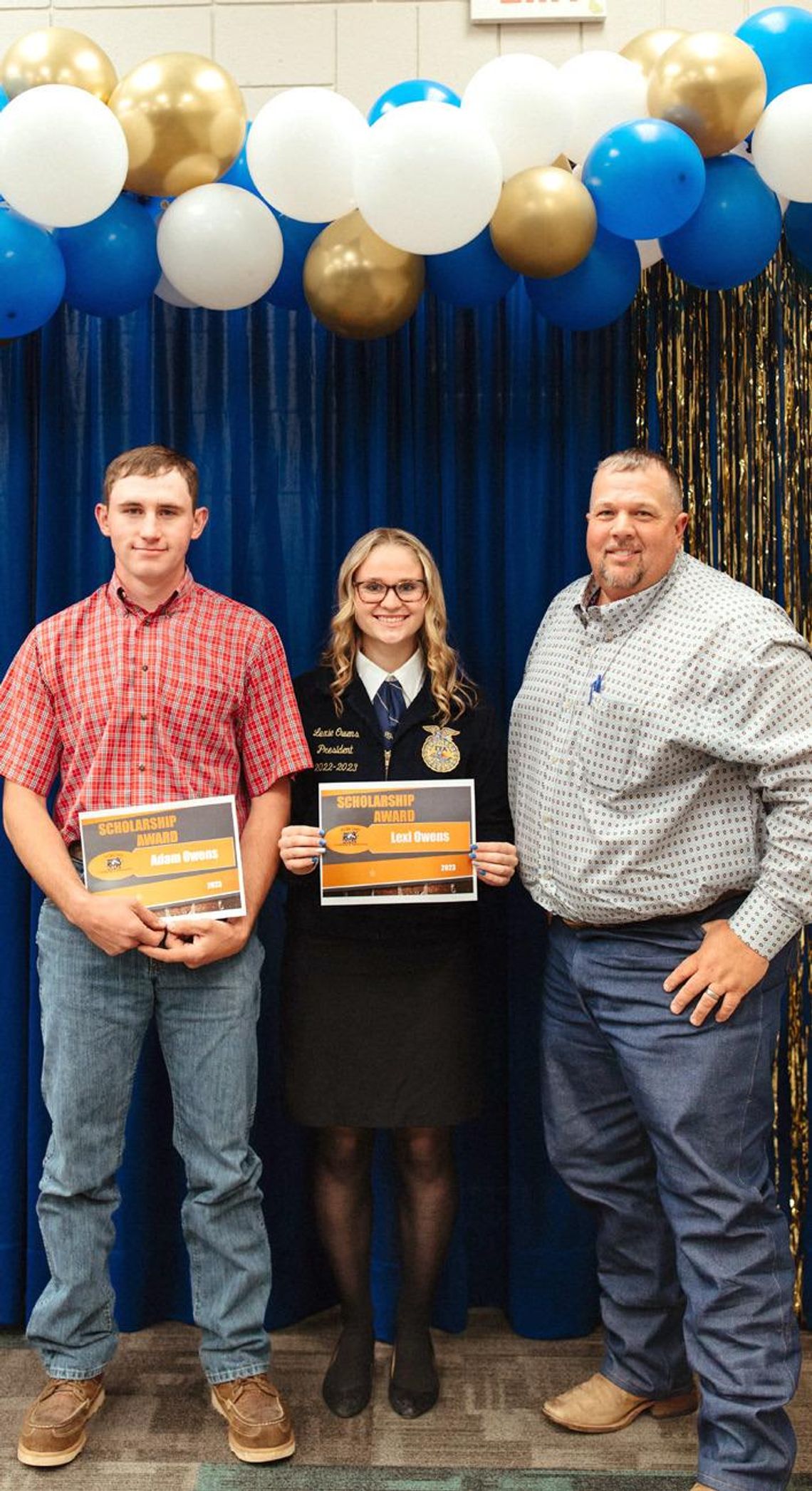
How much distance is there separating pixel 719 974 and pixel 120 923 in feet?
3.24

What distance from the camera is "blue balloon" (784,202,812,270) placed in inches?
84.7

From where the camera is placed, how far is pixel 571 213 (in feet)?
6.50

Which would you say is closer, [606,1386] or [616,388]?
[606,1386]

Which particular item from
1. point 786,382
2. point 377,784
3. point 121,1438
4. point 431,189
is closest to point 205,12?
point 431,189

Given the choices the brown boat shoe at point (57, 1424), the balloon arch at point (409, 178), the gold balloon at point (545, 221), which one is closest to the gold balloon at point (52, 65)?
the balloon arch at point (409, 178)

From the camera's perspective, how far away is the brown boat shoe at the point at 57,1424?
2.06 meters

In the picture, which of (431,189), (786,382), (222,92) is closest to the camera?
(431,189)

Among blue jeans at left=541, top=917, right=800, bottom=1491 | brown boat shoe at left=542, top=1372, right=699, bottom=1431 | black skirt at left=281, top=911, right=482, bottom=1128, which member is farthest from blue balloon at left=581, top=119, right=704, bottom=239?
brown boat shoe at left=542, top=1372, right=699, bottom=1431

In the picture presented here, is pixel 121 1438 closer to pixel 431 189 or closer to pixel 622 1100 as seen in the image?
pixel 622 1100

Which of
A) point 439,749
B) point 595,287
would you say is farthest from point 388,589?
Result: point 595,287

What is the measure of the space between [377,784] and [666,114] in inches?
48.8

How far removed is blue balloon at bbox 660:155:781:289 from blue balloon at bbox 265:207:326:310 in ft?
2.18

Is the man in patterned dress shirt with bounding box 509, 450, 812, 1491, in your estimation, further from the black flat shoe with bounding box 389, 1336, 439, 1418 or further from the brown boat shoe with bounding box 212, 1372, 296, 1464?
the brown boat shoe with bounding box 212, 1372, 296, 1464

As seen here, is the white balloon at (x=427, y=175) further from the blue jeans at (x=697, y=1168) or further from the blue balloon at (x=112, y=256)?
the blue jeans at (x=697, y=1168)
